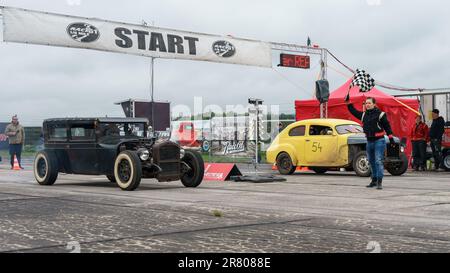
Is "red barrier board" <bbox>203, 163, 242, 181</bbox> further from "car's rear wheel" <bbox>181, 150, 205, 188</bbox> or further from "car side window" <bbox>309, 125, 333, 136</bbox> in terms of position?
"car side window" <bbox>309, 125, 333, 136</bbox>

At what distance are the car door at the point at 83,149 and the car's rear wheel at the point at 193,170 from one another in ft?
5.75

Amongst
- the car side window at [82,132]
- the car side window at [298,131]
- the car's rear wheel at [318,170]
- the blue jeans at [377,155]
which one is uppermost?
the car side window at [298,131]

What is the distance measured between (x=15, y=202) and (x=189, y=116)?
26503 millimetres

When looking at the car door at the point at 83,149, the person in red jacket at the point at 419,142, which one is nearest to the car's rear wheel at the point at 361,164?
the person in red jacket at the point at 419,142

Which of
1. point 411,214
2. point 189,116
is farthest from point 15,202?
point 189,116

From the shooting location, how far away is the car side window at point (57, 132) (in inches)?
466

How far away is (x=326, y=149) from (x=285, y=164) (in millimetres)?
1418

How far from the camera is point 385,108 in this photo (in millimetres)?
18688

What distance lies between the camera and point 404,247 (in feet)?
15.0

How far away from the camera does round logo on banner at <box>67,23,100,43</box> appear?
55.9 feet

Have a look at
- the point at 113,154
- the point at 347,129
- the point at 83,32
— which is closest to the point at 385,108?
the point at 347,129

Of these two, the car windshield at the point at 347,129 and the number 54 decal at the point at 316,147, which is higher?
the car windshield at the point at 347,129

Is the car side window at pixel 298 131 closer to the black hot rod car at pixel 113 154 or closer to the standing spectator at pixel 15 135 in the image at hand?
the black hot rod car at pixel 113 154

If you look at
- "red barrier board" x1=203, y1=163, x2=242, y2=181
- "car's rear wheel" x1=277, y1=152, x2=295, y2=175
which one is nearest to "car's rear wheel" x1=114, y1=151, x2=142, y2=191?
"red barrier board" x1=203, y1=163, x2=242, y2=181
